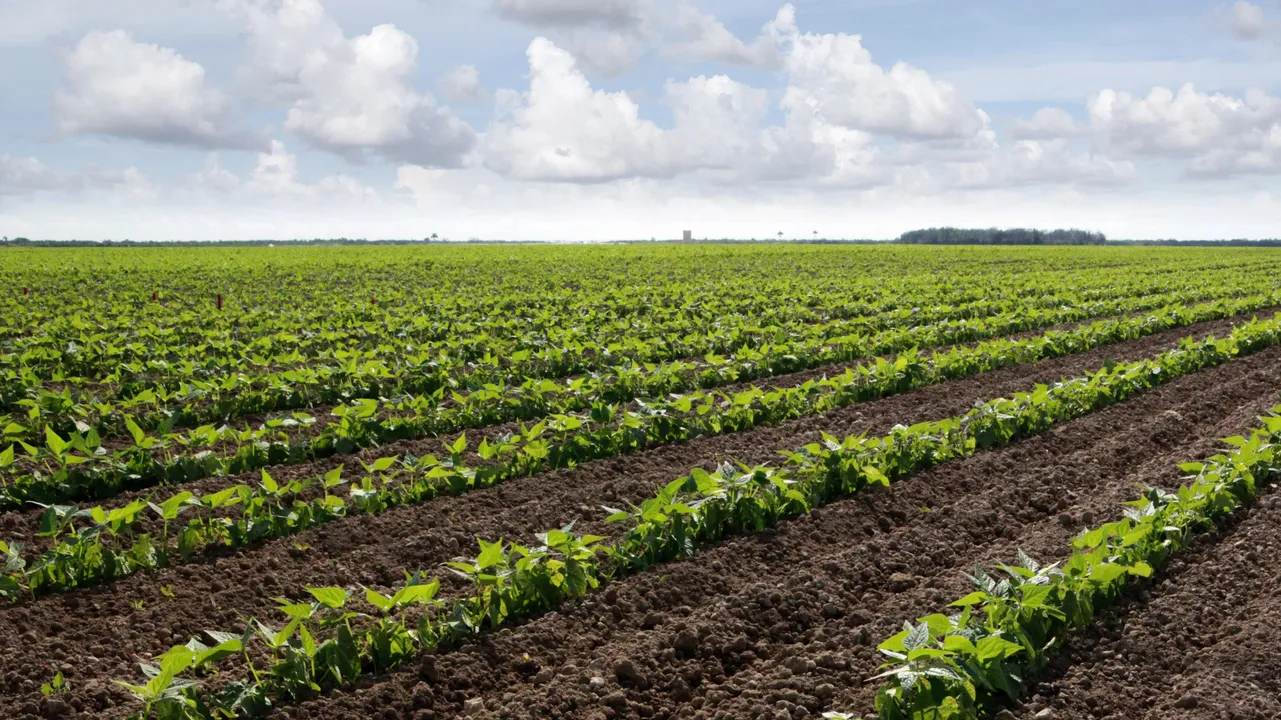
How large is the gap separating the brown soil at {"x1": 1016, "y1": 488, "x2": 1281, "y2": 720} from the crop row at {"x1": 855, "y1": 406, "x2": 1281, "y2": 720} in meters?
0.11

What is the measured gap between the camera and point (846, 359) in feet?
42.2

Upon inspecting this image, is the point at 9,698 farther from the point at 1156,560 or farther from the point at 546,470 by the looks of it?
the point at 1156,560

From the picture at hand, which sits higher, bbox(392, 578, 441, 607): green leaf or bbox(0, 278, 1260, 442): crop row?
bbox(0, 278, 1260, 442): crop row

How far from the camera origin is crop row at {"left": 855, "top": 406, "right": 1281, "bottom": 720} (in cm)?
381

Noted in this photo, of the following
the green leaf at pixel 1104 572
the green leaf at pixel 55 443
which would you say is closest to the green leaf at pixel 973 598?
the green leaf at pixel 1104 572

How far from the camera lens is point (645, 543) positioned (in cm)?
541

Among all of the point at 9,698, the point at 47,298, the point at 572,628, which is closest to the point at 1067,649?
the point at 572,628

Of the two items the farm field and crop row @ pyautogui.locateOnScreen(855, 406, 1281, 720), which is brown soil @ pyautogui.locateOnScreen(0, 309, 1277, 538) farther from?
crop row @ pyautogui.locateOnScreen(855, 406, 1281, 720)

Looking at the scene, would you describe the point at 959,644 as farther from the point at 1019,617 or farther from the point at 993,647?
the point at 1019,617

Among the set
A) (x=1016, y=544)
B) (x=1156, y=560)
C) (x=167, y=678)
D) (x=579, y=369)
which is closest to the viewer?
(x=167, y=678)

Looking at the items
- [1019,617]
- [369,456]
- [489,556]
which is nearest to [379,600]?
[489,556]

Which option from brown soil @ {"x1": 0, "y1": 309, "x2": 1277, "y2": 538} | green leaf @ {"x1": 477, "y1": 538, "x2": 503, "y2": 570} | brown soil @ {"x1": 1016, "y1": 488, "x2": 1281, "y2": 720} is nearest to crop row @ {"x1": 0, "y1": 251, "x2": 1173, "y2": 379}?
brown soil @ {"x1": 0, "y1": 309, "x2": 1277, "y2": 538}

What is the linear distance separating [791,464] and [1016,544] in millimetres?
1722

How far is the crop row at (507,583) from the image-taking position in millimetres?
4078
